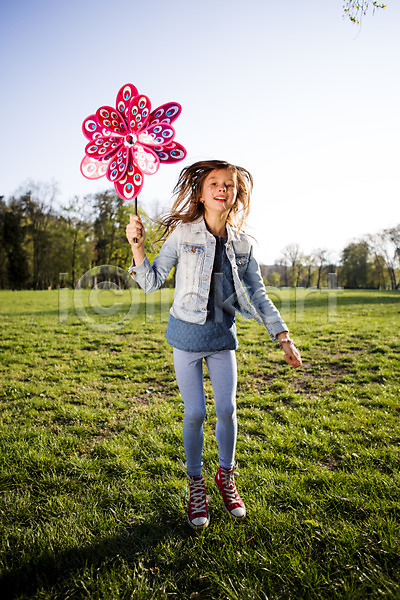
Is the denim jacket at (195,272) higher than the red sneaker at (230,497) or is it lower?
higher

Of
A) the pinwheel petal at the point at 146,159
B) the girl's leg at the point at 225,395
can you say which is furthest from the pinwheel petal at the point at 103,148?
the girl's leg at the point at 225,395

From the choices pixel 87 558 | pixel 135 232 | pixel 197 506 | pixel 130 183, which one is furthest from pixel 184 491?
pixel 130 183

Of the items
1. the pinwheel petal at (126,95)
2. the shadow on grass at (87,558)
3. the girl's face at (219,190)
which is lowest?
the shadow on grass at (87,558)

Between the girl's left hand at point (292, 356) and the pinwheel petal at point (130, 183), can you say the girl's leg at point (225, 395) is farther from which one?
the pinwheel petal at point (130, 183)

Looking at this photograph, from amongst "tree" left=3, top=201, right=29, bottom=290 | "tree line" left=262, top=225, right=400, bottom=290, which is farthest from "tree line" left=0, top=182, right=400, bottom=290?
"tree line" left=262, top=225, right=400, bottom=290

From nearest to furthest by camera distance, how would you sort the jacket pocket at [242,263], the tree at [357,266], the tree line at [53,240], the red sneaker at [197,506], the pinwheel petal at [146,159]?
the red sneaker at [197,506]
the jacket pocket at [242,263]
the pinwheel petal at [146,159]
the tree line at [53,240]
the tree at [357,266]

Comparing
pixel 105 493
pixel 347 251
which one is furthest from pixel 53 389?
pixel 347 251

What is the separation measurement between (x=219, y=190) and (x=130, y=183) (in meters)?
0.69

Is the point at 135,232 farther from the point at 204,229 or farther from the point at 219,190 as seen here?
the point at 219,190

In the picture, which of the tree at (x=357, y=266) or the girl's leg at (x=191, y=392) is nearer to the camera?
the girl's leg at (x=191, y=392)

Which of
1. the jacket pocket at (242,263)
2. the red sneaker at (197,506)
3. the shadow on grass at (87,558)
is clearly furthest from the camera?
the jacket pocket at (242,263)

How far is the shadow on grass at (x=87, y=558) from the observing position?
2031 mm

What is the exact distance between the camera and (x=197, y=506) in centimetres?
249

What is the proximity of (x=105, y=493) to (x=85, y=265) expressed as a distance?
41.4 metres
